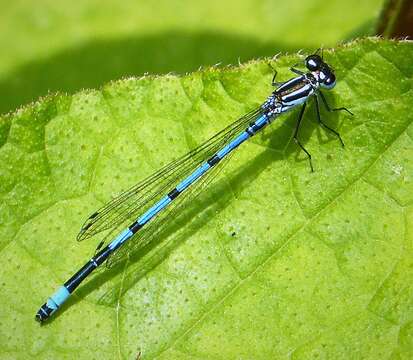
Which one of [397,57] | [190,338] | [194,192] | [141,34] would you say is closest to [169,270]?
[190,338]

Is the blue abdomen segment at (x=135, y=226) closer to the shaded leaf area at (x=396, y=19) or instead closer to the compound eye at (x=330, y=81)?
the compound eye at (x=330, y=81)

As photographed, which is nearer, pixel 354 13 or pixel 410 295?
pixel 410 295

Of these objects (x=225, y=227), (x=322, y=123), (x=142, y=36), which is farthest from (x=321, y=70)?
(x=142, y=36)

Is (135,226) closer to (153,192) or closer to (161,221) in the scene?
(161,221)

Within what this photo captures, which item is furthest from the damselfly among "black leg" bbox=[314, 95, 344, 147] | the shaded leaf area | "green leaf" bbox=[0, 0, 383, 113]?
"green leaf" bbox=[0, 0, 383, 113]

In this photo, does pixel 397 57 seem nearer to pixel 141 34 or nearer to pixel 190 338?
pixel 190 338
